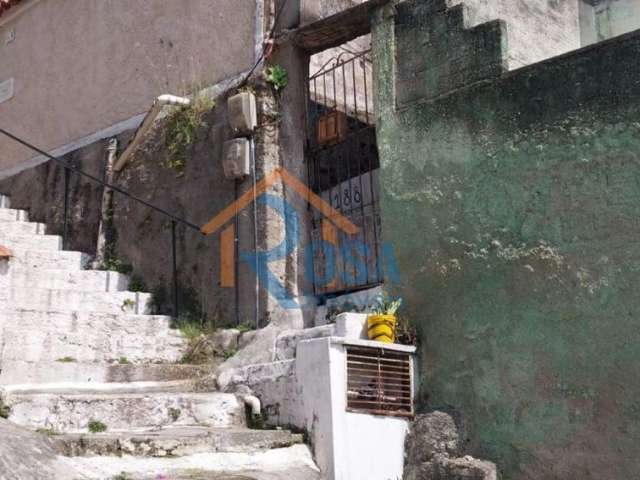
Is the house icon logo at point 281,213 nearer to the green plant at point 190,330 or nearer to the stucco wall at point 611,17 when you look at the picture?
the green plant at point 190,330

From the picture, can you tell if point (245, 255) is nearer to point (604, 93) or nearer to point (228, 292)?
point (228, 292)

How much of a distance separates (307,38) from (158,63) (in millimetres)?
2249

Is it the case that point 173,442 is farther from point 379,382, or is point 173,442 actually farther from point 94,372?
point 94,372

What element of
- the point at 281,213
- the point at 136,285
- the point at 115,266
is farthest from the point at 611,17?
the point at 115,266

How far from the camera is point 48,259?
9.62 meters

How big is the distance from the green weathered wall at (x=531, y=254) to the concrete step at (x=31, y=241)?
14.1 feet

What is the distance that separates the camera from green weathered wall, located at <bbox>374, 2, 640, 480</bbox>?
21.0 feet

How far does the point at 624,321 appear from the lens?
20.7 ft

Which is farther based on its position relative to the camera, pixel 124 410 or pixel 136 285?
pixel 136 285

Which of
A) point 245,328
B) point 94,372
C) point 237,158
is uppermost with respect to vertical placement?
point 237,158

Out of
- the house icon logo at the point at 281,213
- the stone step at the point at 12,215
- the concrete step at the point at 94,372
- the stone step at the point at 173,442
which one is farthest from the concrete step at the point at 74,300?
the stone step at the point at 173,442

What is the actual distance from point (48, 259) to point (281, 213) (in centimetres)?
255

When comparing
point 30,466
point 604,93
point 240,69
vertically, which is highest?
→ point 240,69

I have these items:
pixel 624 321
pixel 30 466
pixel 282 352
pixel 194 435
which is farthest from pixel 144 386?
pixel 624 321
